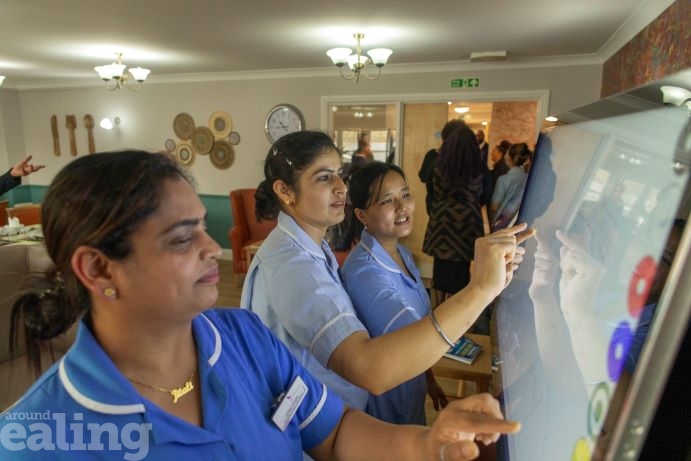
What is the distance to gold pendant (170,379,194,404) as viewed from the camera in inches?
29.1

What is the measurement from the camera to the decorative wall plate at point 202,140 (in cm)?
563

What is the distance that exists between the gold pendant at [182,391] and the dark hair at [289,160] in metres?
0.60

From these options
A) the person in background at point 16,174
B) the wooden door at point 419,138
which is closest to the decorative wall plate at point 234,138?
the wooden door at point 419,138

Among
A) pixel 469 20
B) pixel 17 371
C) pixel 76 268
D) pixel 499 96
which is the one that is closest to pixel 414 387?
pixel 76 268

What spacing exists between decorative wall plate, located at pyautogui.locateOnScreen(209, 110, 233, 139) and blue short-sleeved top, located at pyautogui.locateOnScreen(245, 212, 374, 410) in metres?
4.72

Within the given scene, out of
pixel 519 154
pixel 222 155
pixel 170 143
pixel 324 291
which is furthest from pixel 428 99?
pixel 324 291

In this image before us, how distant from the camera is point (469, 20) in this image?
2977 millimetres

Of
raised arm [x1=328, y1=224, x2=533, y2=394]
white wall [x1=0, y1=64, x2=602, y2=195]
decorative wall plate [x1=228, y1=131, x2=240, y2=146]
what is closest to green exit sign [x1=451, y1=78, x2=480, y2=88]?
white wall [x1=0, y1=64, x2=602, y2=195]

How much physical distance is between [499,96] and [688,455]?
15.1 ft

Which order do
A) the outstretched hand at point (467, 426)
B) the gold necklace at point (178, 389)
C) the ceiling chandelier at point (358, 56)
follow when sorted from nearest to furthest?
1. the outstretched hand at point (467, 426)
2. the gold necklace at point (178, 389)
3. the ceiling chandelier at point (358, 56)

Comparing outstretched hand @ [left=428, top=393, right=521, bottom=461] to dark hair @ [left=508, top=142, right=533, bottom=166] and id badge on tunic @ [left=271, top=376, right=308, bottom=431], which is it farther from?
dark hair @ [left=508, top=142, right=533, bottom=166]

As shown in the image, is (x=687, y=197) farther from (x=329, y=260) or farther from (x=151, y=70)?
(x=151, y=70)

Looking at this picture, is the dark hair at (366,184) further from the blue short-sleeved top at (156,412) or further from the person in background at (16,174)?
the person in background at (16,174)

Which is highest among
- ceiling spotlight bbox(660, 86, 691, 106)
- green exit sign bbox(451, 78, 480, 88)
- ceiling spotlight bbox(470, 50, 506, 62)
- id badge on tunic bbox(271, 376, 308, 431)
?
ceiling spotlight bbox(470, 50, 506, 62)
